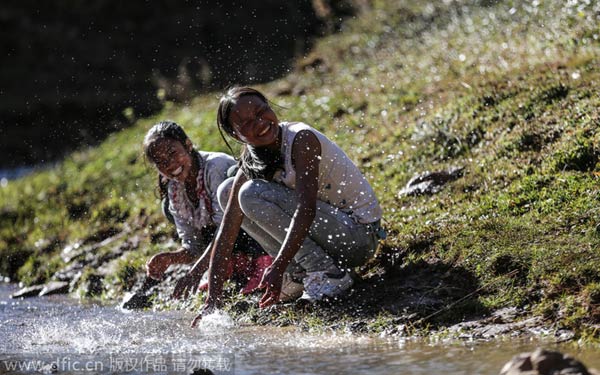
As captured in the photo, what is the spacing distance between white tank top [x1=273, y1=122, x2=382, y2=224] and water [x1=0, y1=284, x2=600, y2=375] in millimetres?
860

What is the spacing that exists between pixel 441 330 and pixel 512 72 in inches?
199

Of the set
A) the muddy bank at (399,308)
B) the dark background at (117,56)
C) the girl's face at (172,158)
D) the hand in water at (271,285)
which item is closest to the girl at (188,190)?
the girl's face at (172,158)

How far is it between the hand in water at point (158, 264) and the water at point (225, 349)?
42 cm

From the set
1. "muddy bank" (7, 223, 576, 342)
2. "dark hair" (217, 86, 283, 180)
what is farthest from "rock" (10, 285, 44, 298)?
"dark hair" (217, 86, 283, 180)

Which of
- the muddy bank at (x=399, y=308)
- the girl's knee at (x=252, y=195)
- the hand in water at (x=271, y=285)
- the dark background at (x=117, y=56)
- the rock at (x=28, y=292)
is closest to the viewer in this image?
the muddy bank at (x=399, y=308)

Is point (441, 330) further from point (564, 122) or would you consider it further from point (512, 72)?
point (512, 72)

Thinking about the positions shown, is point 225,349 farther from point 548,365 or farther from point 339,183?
point 548,365

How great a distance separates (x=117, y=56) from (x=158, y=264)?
49.9ft

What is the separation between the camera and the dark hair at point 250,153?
5.14 meters

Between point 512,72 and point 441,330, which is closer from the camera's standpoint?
point 441,330

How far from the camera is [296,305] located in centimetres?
542

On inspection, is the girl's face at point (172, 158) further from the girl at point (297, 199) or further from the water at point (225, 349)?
the water at point (225, 349)

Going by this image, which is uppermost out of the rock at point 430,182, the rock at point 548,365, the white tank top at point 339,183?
the white tank top at point 339,183

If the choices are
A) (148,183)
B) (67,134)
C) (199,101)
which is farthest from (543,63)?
(67,134)
